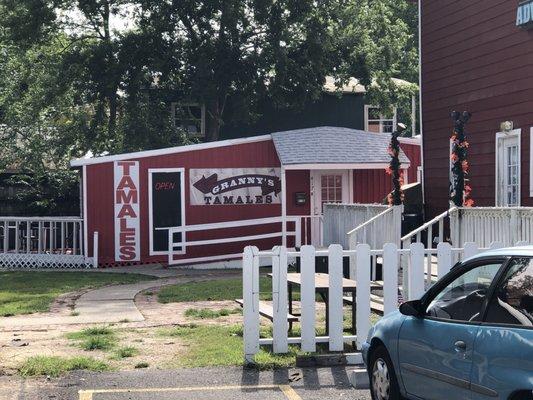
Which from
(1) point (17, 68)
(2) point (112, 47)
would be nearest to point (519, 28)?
(2) point (112, 47)

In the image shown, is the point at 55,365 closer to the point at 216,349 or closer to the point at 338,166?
the point at 216,349

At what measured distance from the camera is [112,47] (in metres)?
31.3

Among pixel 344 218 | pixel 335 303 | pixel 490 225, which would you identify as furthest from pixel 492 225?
pixel 344 218

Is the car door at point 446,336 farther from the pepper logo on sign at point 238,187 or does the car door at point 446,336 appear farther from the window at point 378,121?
the window at point 378,121

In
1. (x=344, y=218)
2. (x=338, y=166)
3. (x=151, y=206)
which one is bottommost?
(x=344, y=218)

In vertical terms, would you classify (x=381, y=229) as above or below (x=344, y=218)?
below

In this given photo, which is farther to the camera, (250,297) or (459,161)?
(459,161)

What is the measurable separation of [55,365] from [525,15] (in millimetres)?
11158

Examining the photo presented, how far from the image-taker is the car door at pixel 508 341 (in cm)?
563

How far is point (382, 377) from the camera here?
7551 mm

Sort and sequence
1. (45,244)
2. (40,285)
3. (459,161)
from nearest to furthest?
(459,161) < (40,285) < (45,244)

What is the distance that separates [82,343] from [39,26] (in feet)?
75.1

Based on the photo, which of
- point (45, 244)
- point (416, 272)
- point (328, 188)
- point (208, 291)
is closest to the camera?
point (416, 272)

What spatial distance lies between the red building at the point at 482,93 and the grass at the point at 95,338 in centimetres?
859
